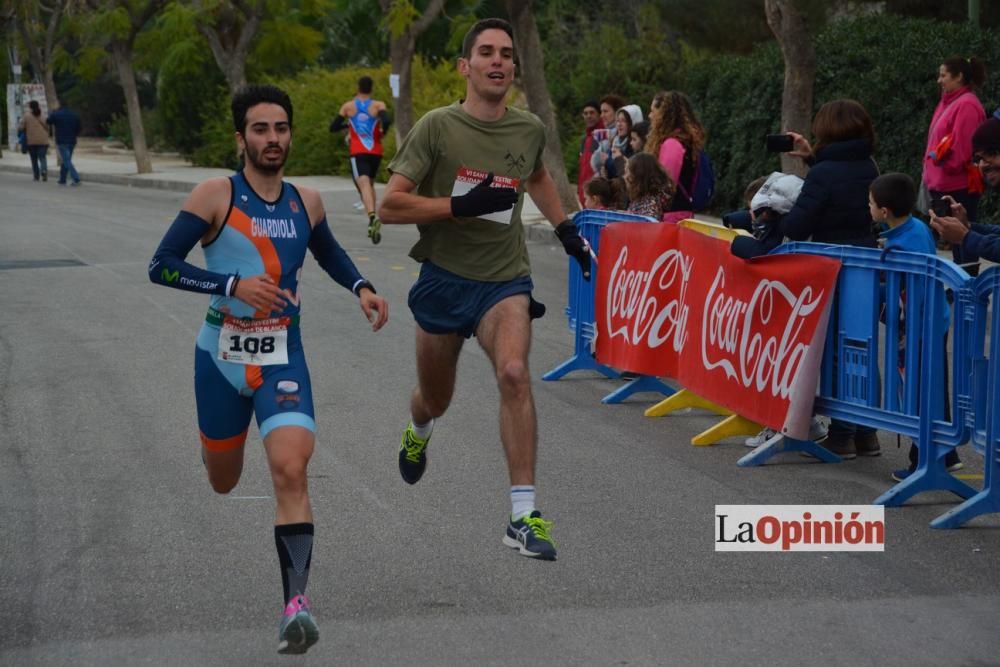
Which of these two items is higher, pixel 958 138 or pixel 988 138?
pixel 988 138

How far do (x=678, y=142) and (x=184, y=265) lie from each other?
6494 millimetres

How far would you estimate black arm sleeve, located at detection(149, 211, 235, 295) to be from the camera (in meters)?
5.36

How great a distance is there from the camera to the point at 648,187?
10750 mm

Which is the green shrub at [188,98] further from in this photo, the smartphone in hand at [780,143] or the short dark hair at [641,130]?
the smartphone in hand at [780,143]

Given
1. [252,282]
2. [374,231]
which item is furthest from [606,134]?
[252,282]

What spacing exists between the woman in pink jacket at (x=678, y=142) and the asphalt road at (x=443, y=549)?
1518 millimetres

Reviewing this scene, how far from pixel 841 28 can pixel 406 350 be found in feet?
37.8

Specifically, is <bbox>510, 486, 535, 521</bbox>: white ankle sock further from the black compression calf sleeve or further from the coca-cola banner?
the coca-cola banner

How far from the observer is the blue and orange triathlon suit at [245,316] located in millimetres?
5414

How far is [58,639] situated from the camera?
532 cm

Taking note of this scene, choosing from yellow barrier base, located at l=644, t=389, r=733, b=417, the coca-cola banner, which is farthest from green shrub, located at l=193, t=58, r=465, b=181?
yellow barrier base, located at l=644, t=389, r=733, b=417

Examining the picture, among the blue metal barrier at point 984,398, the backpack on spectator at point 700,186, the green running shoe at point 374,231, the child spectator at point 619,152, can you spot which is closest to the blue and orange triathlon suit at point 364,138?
the green running shoe at point 374,231

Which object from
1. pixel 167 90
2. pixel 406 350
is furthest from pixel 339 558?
pixel 167 90

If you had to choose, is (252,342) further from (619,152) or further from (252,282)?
(619,152)
